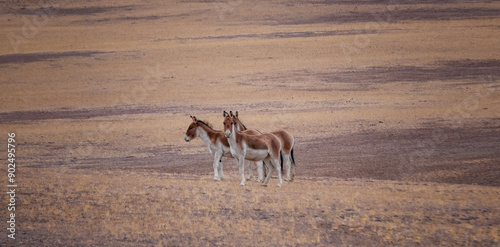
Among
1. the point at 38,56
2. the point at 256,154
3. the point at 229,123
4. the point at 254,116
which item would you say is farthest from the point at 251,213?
the point at 38,56

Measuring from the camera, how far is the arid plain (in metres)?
9.76

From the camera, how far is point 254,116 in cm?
2403

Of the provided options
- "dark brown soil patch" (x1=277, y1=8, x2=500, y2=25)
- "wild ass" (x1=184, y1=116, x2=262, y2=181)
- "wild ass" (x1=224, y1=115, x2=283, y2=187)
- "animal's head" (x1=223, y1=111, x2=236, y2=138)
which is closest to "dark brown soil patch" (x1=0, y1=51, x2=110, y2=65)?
"dark brown soil patch" (x1=277, y1=8, x2=500, y2=25)

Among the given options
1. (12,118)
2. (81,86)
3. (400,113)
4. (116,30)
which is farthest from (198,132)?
(116,30)

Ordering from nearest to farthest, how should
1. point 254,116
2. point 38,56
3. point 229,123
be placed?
1. point 229,123
2. point 254,116
3. point 38,56

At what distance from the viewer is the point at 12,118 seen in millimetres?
24812

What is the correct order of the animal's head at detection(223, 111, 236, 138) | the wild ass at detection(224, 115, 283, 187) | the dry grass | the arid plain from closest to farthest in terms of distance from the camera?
the dry grass
the arid plain
the animal's head at detection(223, 111, 236, 138)
the wild ass at detection(224, 115, 283, 187)

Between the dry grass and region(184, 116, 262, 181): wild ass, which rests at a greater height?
region(184, 116, 262, 181): wild ass

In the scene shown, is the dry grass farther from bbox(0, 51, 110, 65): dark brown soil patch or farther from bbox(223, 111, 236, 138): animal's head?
bbox(0, 51, 110, 65): dark brown soil patch

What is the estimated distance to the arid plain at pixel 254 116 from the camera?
32.0 feet

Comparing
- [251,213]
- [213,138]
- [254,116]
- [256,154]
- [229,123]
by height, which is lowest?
[251,213]

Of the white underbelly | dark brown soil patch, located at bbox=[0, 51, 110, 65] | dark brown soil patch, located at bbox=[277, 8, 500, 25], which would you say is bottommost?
the white underbelly

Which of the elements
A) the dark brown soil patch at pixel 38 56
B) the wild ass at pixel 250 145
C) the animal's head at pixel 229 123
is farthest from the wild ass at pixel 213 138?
the dark brown soil patch at pixel 38 56

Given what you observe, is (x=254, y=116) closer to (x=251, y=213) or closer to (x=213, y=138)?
(x=213, y=138)
